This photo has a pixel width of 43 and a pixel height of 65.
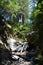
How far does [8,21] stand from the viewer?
1043 inches

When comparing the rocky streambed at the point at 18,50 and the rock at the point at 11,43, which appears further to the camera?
the rock at the point at 11,43

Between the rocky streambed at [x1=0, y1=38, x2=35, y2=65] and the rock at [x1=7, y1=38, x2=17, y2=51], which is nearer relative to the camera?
the rocky streambed at [x1=0, y1=38, x2=35, y2=65]

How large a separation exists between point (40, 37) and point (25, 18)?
34858mm

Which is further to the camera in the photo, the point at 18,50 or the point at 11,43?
the point at 11,43

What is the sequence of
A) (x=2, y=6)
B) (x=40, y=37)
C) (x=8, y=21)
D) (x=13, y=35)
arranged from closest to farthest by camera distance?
1. (x=40, y=37)
2. (x=2, y=6)
3. (x=8, y=21)
4. (x=13, y=35)

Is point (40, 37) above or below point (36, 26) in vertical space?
below

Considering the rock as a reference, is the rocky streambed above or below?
below

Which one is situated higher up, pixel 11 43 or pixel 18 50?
pixel 11 43

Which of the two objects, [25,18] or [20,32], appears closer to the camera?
[20,32]

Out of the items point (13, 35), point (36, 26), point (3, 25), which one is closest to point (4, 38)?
point (3, 25)

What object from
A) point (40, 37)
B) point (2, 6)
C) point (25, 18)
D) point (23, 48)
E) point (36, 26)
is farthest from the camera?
point (25, 18)

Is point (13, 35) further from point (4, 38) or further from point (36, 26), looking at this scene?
point (36, 26)

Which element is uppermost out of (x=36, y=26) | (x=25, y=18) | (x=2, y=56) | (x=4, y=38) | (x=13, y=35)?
(x=25, y=18)

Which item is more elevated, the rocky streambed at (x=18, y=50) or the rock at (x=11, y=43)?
the rock at (x=11, y=43)
